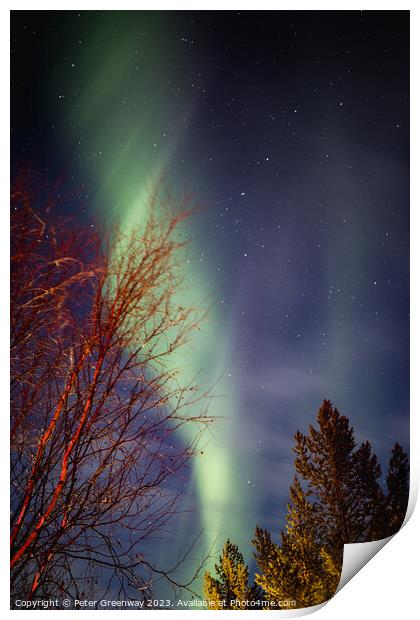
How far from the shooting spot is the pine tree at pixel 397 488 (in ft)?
10.2

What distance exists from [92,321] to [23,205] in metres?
0.50

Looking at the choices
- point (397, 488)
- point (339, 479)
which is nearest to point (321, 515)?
point (339, 479)

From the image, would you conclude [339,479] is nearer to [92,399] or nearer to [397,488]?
[397,488]

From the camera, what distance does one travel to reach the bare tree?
2.99 metres

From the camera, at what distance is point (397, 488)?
3119 millimetres

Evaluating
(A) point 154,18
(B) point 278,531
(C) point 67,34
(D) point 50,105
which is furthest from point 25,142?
(B) point 278,531

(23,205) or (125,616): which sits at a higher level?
(23,205)

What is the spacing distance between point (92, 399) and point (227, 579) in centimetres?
81

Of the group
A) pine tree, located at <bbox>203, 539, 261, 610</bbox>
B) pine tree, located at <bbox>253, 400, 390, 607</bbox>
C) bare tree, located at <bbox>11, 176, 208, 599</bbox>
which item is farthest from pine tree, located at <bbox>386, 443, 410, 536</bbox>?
bare tree, located at <bbox>11, 176, 208, 599</bbox>

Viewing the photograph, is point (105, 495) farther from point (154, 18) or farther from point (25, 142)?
point (154, 18)

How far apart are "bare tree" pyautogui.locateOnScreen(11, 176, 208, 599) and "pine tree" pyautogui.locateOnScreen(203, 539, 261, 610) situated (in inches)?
5.5

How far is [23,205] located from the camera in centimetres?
306
